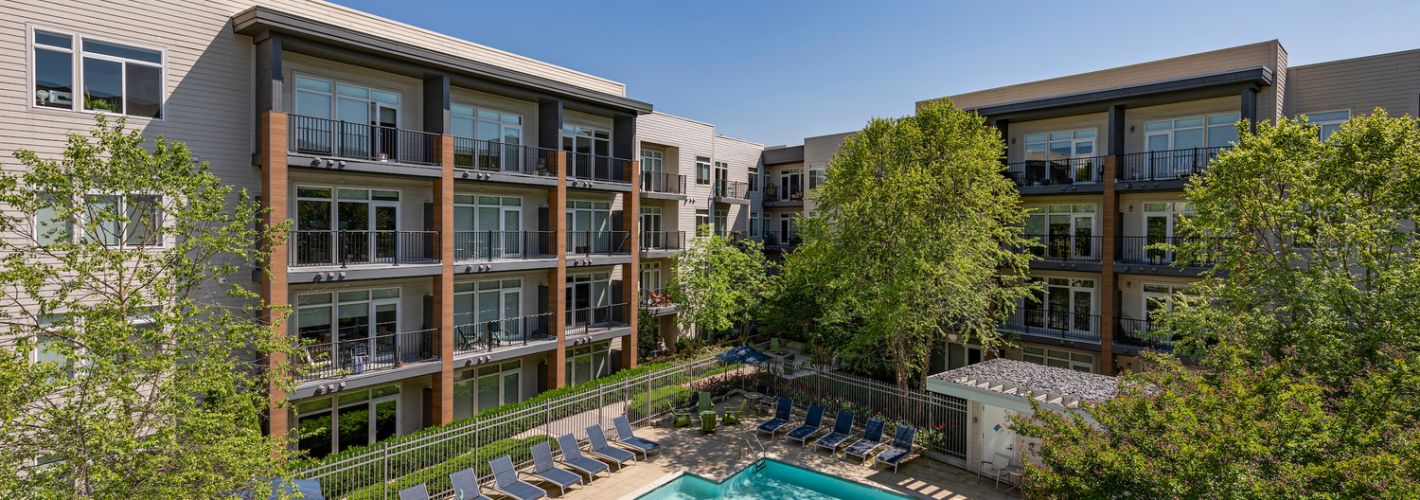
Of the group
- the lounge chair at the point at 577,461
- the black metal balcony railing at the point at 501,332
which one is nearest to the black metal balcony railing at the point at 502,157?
the black metal balcony railing at the point at 501,332

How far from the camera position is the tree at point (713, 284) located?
26109 millimetres

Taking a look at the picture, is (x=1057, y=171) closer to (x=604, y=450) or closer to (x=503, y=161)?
(x=604, y=450)

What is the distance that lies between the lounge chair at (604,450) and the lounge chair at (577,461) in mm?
286

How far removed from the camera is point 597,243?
2456 cm

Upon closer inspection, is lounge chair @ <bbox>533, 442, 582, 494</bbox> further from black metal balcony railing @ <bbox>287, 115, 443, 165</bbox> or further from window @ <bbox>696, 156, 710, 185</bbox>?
window @ <bbox>696, 156, 710, 185</bbox>

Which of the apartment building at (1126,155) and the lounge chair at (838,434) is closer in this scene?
the lounge chair at (838,434)

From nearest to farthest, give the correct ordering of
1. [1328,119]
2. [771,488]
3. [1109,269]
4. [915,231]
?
[771,488], [915,231], [1328,119], [1109,269]

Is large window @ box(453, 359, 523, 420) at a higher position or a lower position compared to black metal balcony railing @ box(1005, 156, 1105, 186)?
lower

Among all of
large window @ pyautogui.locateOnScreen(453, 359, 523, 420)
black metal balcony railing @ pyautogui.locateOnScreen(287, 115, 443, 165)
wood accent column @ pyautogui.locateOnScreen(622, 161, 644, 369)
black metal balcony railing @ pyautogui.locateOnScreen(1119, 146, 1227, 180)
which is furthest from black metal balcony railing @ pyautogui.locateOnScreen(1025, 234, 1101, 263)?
black metal balcony railing @ pyautogui.locateOnScreen(287, 115, 443, 165)

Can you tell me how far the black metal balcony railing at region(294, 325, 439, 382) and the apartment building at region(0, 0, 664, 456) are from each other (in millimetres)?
55

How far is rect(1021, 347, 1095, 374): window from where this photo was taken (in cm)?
2278

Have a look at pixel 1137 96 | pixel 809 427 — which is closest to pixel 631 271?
pixel 809 427

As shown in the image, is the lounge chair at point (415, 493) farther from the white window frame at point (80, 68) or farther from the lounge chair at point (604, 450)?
the white window frame at point (80, 68)

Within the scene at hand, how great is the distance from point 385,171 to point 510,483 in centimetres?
Result: 807
